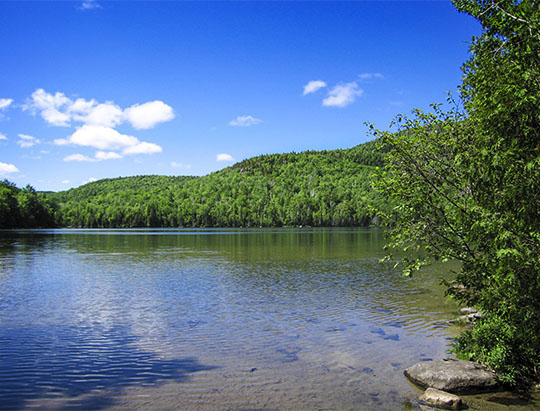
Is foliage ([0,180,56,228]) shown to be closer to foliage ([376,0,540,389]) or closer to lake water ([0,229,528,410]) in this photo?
lake water ([0,229,528,410])

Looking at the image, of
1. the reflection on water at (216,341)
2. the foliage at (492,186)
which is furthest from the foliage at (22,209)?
the foliage at (492,186)

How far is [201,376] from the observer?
12.1 m

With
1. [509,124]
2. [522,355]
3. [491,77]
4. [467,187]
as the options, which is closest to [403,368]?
[522,355]

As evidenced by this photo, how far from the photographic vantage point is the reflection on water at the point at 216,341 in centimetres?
1089

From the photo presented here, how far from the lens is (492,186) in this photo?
35.5 feet

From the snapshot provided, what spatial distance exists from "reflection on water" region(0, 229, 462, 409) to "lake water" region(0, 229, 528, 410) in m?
0.05

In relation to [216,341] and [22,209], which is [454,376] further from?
[22,209]

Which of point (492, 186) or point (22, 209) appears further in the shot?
point (22, 209)

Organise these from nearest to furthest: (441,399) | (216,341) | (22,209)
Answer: (441,399) < (216,341) < (22,209)

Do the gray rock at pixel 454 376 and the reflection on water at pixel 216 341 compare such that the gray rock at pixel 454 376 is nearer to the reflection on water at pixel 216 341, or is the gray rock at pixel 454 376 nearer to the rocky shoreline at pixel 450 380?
the rocky shoreline at pixel 450 380

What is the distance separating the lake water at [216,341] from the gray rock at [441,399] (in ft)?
1.52

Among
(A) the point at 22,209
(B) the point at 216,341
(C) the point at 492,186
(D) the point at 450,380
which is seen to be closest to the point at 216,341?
(B) the point at 216,341

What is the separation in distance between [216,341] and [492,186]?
35.6 ft

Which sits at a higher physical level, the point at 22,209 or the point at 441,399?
the point at 22,209
